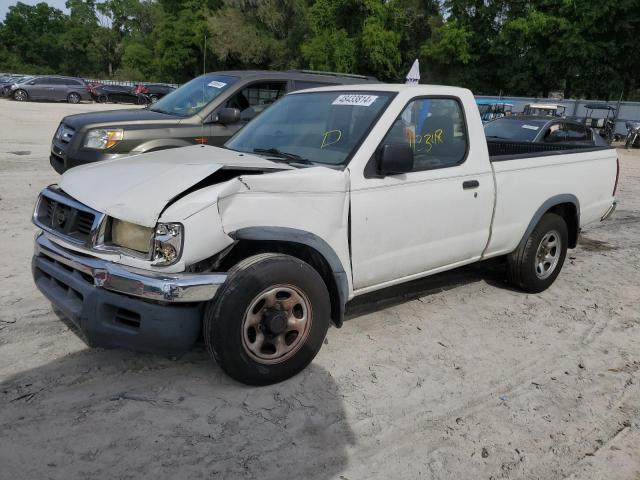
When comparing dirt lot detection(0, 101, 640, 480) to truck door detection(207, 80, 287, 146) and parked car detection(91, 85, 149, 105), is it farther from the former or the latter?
parked car detection(91, 85, 149, 105)

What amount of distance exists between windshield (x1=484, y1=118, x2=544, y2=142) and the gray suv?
1312 inches

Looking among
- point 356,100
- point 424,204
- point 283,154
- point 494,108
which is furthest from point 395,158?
point 494,108

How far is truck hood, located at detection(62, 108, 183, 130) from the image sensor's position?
695cm

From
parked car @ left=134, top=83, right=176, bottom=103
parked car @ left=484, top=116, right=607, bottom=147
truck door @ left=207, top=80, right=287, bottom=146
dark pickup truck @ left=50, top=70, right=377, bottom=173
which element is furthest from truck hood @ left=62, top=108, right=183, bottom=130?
parked car @ left=134, top=83, right=176, bottom=103

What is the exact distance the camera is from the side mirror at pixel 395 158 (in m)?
3.65

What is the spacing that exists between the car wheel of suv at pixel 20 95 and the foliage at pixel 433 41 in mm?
18259

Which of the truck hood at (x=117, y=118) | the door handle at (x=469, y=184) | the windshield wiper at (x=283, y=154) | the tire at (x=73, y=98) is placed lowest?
the door handle at (x=469, y=184)

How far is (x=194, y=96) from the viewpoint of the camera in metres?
7.56

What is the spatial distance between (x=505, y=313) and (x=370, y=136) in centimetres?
219

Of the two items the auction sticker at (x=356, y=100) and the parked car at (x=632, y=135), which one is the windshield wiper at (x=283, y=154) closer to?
the auction sticker at (x=356, y=100)

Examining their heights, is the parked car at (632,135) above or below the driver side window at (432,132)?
below

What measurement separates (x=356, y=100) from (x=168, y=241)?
191cm

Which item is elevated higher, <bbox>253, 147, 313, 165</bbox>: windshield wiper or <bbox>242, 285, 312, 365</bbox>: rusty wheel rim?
<bbox>253, 147, 313, 165</bbox>: windshield wiper

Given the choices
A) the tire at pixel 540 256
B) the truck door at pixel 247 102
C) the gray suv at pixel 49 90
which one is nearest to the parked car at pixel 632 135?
the truck door at pixel 247 102
